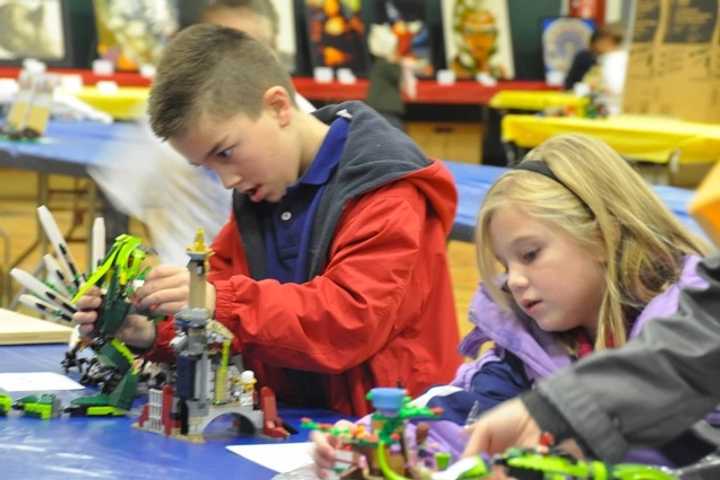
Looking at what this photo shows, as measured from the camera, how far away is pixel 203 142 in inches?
101

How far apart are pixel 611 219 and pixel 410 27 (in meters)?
11.9

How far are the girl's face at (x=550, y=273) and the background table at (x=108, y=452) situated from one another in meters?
0.45

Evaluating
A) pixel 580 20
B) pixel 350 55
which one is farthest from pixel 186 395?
pixel 580 20

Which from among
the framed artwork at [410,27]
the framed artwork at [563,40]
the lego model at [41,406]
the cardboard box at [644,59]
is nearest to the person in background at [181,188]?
the lego model at [41,406]

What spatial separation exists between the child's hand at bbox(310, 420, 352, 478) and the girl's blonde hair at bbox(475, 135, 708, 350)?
1.63 feet

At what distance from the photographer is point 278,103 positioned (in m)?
2.69

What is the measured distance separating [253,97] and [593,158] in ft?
2.52

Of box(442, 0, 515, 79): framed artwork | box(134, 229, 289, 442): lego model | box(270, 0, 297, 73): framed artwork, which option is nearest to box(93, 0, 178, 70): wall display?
box(270, 0, 297, 73): framed artwork

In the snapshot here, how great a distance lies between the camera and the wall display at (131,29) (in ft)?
38.8

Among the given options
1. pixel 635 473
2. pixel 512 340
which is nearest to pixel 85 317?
A: pixel 512 340

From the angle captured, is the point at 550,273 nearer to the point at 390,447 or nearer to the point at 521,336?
the point at 521,336

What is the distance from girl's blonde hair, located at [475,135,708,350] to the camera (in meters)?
2.06

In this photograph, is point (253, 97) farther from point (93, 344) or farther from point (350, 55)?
point (350, 55)

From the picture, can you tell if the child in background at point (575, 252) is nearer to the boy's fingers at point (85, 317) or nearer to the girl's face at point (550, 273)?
the girl's face at point (550, 273)
